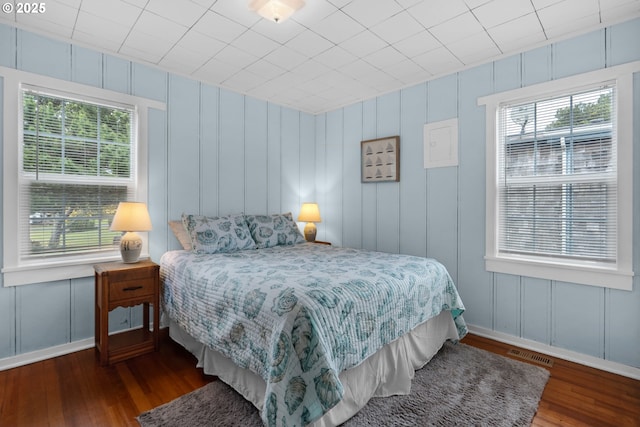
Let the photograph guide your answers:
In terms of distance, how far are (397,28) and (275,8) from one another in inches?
36.6

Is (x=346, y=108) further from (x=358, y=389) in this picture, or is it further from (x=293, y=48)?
(x=358, y=389)

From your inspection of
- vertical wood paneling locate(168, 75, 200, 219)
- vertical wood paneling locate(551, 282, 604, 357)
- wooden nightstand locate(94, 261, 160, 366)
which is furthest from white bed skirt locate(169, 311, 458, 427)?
vertical wood paneling locate(168, 75, 200, 219)

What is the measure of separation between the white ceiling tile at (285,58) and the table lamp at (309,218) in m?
1.68

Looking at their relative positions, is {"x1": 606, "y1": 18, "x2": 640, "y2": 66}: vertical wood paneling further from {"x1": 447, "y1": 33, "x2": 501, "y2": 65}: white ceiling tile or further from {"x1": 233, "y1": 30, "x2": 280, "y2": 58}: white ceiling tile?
{"x1": 233, "y1": 30, "x2": 280, "y2": 58}: white ceiling tile

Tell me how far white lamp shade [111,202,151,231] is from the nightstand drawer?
0.41 meters

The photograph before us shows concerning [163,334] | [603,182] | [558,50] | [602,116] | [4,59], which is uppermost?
[558,50]

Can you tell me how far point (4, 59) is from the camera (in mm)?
2287

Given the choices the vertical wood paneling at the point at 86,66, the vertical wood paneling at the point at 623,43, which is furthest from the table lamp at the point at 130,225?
the vertical wood paneling at the point at 623,43

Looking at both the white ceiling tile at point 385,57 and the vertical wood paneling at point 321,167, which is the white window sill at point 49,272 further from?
the white ceiling tile at point 385,57

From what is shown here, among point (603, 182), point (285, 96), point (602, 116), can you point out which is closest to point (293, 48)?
point (285, 96)

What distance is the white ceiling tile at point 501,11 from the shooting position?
2092 mm

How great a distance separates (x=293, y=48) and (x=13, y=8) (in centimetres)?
190

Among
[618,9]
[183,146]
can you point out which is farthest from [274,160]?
[618,9]

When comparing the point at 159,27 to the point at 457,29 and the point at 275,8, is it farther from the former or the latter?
the point at 457,29
